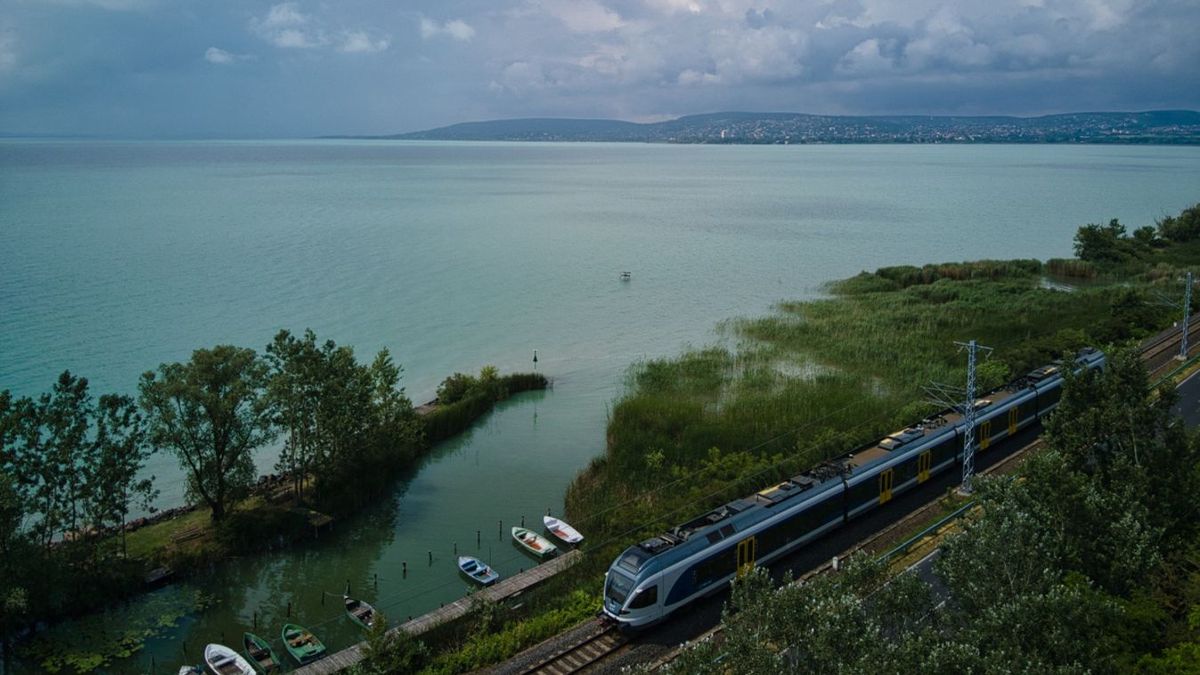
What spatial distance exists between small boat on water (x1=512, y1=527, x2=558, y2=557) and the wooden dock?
1.03 meters

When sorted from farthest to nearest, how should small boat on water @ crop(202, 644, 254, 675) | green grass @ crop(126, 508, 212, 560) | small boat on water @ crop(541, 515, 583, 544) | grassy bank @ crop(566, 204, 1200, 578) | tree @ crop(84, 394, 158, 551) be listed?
grassy bank @ crop(566, 204, 1200, 578)
small boat on water @ crop(541, 515, 583, 544)
green grass @ crop(126, 508, 212, 560)
tree @ crop(84, 394, 158, 551)
small boat on water @ crop(202, 644, 254, 675)

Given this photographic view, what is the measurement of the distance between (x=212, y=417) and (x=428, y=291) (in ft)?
127

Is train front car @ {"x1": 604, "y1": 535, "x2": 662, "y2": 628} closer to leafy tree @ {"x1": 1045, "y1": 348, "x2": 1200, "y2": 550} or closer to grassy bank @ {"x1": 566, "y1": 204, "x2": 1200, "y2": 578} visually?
grassy bank @ {"x1": 566, "y1": 204, "x2": 1200, "y2": 578}

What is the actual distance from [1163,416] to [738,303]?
4260cm

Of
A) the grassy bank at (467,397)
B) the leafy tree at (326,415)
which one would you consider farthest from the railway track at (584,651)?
the grassy bank at (467,397)

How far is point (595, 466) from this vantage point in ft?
108

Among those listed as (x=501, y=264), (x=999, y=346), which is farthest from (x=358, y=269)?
(x=999, y=346)

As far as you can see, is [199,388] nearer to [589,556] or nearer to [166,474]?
[166,474]

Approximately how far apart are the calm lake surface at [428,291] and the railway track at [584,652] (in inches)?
268

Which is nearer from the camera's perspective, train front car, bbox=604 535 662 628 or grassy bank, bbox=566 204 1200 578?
train front car, bbox=604 535 662 628

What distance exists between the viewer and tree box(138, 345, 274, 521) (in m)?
27.1

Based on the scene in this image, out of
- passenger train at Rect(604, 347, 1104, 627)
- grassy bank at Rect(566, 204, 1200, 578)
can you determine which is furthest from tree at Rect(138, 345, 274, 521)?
passenger train at Rect(604, 347, 1104, 627)

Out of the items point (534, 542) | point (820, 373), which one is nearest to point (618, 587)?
point (534, 542)

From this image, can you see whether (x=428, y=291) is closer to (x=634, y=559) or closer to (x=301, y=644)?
(x=301, y=644)
